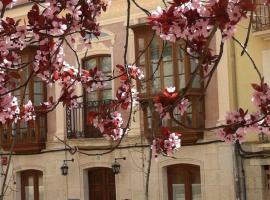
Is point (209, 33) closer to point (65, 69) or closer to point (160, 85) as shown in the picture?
point (65, 69)

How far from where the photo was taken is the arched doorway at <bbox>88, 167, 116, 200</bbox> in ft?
48.9

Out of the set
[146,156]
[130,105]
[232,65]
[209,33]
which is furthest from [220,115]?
[209,33]

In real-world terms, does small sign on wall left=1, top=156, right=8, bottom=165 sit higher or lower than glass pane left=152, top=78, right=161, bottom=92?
lower

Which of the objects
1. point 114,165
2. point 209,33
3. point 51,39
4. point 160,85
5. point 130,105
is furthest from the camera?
point 114,165

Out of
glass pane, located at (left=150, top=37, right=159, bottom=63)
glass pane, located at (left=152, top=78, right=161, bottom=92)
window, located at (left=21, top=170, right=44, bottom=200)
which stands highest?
glass pane, located at (left=150, top=37, right=159, bottom=63)

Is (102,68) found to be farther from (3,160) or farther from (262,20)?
(262,20)

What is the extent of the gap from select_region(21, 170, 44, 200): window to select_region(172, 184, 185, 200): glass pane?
3.68 meters

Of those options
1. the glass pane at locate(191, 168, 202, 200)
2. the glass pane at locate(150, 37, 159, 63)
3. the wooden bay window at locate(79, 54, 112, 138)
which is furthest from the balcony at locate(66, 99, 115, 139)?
the glass pane at locate(191, 168, 202, 200)

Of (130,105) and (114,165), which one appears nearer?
(130,105)

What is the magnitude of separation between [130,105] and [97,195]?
10.7 m

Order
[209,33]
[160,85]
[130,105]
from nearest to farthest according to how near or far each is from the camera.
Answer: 1. [209,33]
2. [130,105]
3. [160,85]

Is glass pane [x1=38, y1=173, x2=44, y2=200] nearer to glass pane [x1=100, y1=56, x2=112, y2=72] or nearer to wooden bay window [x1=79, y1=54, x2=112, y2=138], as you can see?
wooden bay window [x1=79, y1=54, x2=112, y2=138]

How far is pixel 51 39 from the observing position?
4043mm

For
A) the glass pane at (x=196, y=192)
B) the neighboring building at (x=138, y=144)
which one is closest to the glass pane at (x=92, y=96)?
the neighboring building at (x=138, y=144)
